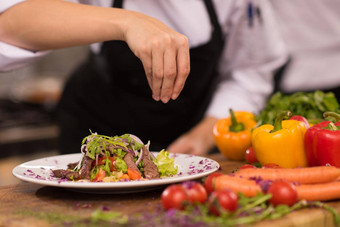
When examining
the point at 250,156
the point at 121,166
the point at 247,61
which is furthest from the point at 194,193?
the point at 247,61

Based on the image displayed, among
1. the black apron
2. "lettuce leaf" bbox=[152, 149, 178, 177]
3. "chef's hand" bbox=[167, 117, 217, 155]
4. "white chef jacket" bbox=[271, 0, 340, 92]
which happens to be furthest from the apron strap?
"lettuce leaf" bbox=[152, 149, 178, 177]

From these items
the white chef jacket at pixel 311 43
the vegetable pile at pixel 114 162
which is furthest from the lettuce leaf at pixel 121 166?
the white chef jacket at pixel 311 43

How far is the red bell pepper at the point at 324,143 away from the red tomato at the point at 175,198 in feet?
1.68

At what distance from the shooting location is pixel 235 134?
164 cm

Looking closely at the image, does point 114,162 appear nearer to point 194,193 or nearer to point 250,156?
point 194,193

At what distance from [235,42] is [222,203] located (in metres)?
1.49

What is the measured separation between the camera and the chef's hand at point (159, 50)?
3.73 ft

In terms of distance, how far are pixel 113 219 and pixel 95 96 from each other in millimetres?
1414

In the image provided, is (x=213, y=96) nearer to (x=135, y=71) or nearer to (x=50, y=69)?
(x=135, y=71)

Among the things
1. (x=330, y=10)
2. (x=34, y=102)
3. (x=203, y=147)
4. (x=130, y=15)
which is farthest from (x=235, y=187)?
(x=34, y=102)

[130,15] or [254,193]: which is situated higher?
[130,15]

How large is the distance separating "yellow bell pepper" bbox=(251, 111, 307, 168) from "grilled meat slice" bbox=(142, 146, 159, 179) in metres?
0.33

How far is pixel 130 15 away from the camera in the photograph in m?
1.21

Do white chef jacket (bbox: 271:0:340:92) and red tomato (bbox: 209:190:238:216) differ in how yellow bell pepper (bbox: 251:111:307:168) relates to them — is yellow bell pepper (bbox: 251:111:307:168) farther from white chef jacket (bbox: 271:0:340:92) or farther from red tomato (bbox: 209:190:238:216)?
white chef jacket (bbox: 271:0:340:92)
